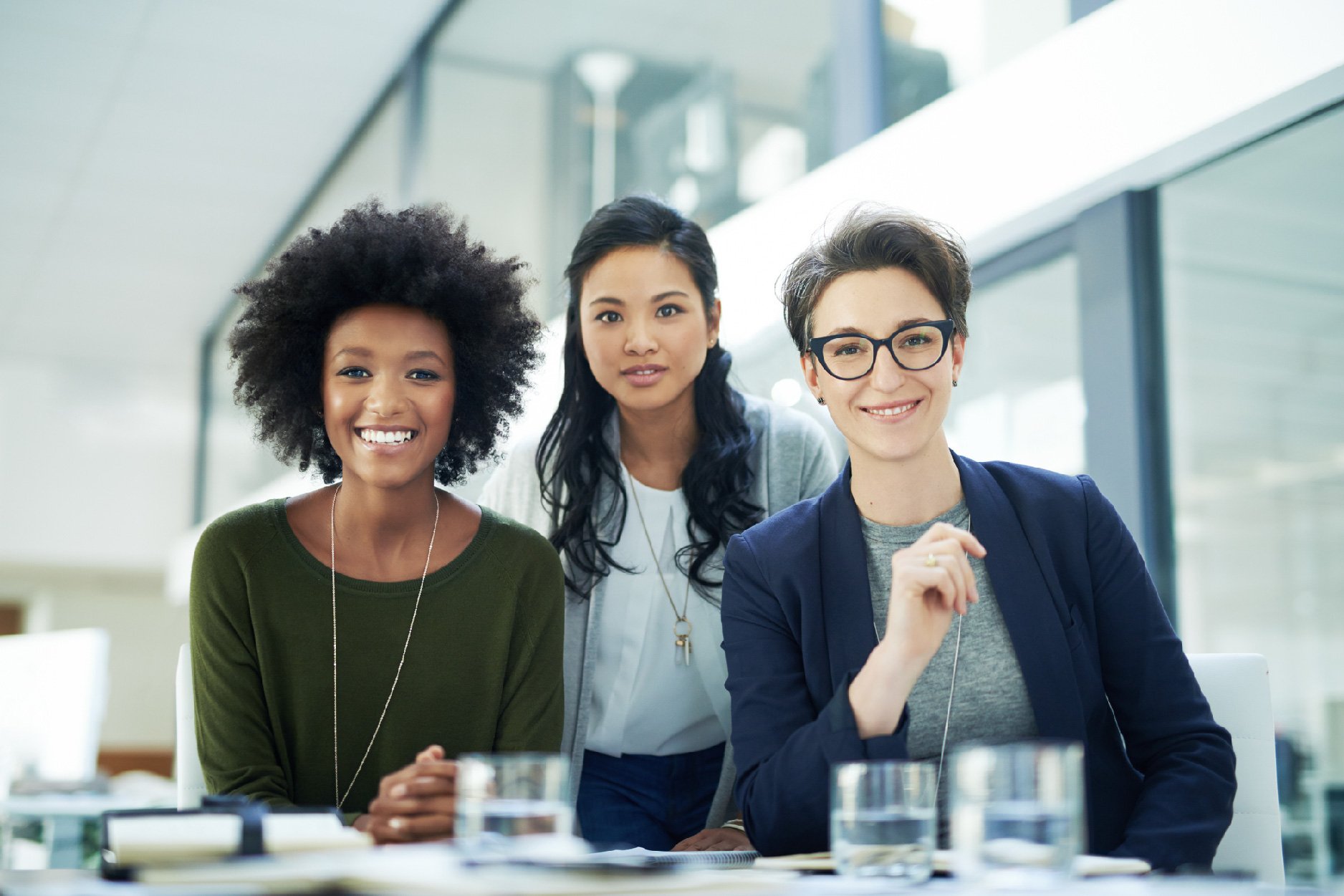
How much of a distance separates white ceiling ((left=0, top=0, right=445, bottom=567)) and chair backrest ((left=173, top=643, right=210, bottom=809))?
4.01 m

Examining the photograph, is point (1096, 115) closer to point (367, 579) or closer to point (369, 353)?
point (369, 353)

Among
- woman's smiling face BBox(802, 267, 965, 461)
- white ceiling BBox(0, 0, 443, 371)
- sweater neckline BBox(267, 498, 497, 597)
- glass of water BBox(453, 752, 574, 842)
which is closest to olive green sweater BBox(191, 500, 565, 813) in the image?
sweater neckline BBox(267, 498, 497, 597)

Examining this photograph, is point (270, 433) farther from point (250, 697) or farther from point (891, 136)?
point (891, 136)

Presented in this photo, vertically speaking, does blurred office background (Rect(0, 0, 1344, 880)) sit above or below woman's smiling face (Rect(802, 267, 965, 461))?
above

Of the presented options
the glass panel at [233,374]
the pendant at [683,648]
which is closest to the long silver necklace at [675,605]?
the pendant at [683,648]

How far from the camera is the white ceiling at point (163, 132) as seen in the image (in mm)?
4988

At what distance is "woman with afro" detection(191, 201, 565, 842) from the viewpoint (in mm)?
1523

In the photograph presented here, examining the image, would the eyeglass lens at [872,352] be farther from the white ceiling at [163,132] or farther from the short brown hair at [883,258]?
the white ceiling at [163,132]

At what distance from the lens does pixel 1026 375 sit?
3291 millimetres

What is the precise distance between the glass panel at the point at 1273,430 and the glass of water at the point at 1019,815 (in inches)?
79.3

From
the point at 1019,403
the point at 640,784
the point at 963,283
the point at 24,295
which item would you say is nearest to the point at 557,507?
the point at 640,784

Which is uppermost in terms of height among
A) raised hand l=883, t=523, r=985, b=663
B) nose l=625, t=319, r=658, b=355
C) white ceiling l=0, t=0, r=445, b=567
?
white ceiling l=0, t=0, r=445, b=567

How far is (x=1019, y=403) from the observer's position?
3.32 meters

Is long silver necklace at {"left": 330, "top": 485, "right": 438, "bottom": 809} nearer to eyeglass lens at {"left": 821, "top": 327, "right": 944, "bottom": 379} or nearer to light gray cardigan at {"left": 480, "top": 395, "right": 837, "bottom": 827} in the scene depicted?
light gray cardigan at {"left": 480, "top": 395, "right": 837, "bottom": 827}
